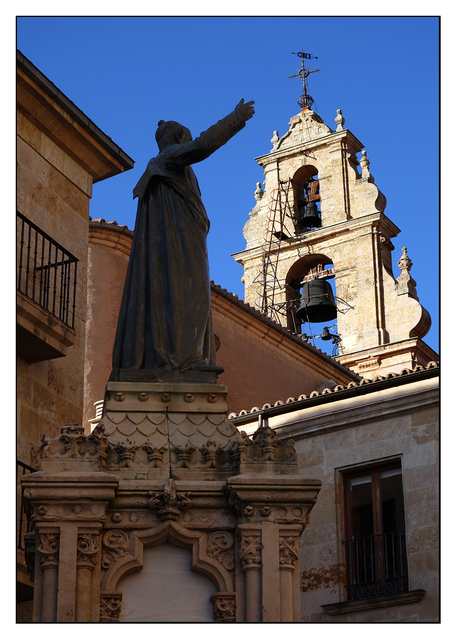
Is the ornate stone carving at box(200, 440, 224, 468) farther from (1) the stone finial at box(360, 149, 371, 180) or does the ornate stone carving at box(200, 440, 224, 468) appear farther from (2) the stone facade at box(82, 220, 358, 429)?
(1) the stone finial at box(360, 149, 371, 180)

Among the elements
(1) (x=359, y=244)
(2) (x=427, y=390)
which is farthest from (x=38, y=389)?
(1) (x=359, y=244)

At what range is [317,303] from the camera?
27.6m

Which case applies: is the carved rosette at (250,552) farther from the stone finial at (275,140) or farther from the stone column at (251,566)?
the stone finial at (275,140)

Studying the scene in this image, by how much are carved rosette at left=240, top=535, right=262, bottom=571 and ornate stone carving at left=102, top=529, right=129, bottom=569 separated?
2.10 feet

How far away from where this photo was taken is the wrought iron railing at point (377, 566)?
13.3 metres

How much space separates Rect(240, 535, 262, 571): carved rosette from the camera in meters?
6.52

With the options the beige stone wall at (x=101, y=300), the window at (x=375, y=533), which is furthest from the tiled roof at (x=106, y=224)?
the window at (x=375, y=533)

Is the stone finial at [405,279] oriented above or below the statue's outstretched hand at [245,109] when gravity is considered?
above

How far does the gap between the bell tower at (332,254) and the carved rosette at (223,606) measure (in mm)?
21188

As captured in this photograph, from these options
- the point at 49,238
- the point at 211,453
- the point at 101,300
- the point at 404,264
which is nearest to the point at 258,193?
the point at 404,264

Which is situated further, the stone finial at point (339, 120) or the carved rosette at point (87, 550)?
the stone finial at point (339, 120)

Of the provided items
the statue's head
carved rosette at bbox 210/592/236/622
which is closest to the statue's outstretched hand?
the statue's head

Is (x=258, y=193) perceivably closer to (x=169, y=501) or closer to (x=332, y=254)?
(x=332, y=254)

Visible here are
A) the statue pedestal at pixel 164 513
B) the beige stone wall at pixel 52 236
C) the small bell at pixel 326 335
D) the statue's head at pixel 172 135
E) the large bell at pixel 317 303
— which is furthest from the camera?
the small bell at pixel 326 335
